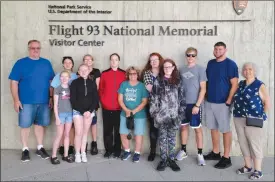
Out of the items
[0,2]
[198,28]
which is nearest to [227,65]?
[198,28]

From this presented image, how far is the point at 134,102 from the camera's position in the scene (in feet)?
16.3

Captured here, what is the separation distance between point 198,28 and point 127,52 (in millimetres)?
1309

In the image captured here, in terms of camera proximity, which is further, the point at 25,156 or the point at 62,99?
the point at 25,156

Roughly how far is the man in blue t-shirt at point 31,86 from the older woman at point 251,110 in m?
3.01

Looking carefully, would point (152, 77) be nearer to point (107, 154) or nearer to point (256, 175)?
point (107, 154)

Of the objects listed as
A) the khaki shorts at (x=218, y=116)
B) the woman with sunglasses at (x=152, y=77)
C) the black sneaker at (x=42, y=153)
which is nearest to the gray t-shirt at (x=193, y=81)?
the khaki shorts at (x=218, y=116)

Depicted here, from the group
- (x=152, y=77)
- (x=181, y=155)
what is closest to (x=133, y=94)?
(x=152, y=77)

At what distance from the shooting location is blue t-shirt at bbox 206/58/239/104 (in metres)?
4.78

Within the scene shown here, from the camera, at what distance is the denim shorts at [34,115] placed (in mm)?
5109

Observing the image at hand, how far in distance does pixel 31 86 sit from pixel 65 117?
78 cm

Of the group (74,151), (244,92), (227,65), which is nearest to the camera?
(244,92)

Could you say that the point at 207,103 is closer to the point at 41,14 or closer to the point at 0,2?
the point at 41,14

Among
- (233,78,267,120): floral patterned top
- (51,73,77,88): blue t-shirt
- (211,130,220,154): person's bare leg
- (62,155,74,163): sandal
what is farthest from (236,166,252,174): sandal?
(51,73,77,88): blue t-shirt

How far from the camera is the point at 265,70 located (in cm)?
544
